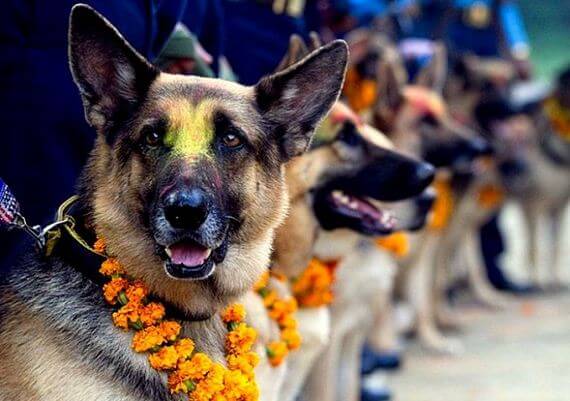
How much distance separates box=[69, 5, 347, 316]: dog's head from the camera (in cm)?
272

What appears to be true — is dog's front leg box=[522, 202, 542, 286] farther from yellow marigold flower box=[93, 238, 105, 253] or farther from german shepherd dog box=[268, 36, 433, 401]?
yellow marigold flower box=[93, 238, 105, 253]

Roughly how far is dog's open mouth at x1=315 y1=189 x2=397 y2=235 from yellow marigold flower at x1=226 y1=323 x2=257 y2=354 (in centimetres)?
123

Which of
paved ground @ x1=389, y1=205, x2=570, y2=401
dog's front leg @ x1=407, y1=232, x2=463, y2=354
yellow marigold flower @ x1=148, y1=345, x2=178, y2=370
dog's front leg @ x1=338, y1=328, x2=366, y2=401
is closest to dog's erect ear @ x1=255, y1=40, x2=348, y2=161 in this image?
yellow marigold flower @ x1=148, y1=345, x2=178, y2=370

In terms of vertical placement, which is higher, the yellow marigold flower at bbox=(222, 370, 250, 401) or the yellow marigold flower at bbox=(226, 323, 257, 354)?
the yellow marigold flower at bbox=(226, 323, 257, 354)

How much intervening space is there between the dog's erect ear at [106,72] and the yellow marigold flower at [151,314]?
1.67ft

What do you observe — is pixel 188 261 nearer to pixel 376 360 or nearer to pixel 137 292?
pixel 137 292

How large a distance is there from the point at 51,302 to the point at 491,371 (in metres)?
4.88

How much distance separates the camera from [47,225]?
2.98 m

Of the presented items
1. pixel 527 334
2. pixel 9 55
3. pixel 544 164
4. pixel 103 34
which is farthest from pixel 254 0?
pixel 544 164

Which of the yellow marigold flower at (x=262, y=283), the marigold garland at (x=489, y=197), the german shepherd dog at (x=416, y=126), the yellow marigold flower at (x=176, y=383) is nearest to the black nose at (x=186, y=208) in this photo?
the yellow marigold flower at (x=176, y=383)

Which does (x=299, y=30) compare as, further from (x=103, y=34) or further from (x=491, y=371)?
(x=491, y=371)

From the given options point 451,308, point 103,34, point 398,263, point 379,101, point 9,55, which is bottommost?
point 451,308

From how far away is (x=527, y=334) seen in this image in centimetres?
823

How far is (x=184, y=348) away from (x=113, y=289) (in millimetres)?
252
